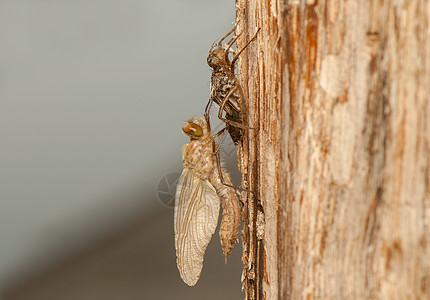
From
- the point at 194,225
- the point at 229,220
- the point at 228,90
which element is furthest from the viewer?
→ the point at 194,225

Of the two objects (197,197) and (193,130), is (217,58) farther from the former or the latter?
(197,197)

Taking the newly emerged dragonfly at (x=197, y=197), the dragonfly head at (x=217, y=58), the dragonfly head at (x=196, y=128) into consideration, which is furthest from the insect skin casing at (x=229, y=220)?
the dragonfly head at (x=217, y=58)

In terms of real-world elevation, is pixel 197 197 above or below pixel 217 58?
below

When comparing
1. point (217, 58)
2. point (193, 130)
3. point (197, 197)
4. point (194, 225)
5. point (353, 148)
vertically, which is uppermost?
point (217, 58)

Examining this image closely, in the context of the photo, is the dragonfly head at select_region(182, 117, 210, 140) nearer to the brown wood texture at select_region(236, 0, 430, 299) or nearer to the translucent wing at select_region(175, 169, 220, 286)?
the translucent wing at select_region(175, 169, 220, 286)

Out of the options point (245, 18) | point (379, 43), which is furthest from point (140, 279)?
point (379, 43)

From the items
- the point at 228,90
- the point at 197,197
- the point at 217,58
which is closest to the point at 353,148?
the point at 228,90

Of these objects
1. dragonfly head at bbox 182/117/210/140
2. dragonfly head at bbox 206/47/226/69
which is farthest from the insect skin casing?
dragonfly head at bbox 206/47/226/69
